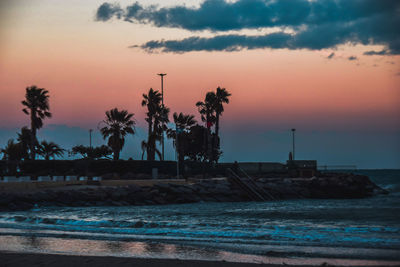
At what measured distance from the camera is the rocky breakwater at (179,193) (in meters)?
29.6

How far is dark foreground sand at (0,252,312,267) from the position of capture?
9.07m

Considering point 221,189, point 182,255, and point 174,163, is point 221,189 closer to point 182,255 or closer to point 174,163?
point 174,163

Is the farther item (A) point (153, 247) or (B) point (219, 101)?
(B) point (219, 101)

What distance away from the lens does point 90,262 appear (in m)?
9.36

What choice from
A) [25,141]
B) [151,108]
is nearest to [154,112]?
[151,108]

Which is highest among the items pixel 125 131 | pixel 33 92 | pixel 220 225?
pixel 33 92

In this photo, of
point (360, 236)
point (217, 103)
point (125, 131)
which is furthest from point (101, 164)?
point (360, 236)

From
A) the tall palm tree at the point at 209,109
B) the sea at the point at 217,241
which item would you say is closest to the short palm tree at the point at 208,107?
the tall palm tree at the point at 209,109

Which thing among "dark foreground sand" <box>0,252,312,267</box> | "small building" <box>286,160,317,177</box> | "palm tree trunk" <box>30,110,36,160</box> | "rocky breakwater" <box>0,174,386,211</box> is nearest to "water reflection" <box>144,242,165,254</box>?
"dark foreground sand" <box>0,252,312,267</box>

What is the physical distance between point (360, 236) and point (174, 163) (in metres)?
43.2

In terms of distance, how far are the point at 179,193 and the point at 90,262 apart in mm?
25278

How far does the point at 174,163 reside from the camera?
2196 inches

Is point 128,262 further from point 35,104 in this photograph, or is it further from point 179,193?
point 35,104

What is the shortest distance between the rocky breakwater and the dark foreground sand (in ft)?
59.0
